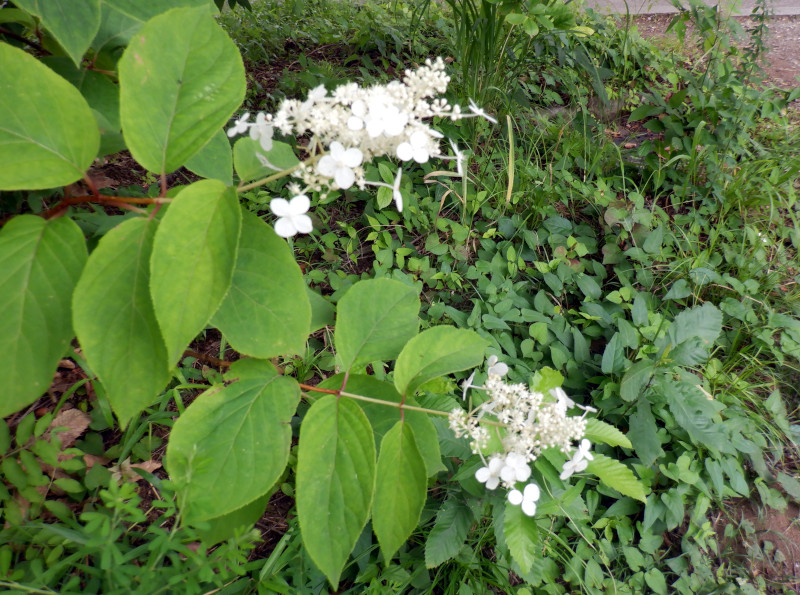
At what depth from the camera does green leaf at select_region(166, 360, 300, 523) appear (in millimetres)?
791

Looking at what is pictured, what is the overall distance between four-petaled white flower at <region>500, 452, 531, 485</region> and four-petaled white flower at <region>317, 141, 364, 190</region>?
60 centimetres

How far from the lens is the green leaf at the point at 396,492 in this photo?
33.1 inches

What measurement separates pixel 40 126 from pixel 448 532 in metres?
1.31

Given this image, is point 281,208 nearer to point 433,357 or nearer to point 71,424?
point 433,357

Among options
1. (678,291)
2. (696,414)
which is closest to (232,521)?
(696,414)

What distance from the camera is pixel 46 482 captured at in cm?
125

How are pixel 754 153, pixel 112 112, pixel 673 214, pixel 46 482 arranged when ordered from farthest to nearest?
pixel 754 153 < pixel 673 214 < pixel 46 482 < pixel 112 112

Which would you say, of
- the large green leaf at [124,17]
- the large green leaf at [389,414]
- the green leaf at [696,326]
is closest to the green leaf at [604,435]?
the large green leaf at [389,414]

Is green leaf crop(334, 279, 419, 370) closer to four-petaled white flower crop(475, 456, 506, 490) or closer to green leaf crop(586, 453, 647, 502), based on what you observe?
four-petaled white flower crop(475, 456, 506, 490)

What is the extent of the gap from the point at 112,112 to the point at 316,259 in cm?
130

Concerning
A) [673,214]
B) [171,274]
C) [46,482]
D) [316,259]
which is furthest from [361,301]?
[673,214]

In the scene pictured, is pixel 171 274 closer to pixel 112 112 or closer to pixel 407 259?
pixel 112 112

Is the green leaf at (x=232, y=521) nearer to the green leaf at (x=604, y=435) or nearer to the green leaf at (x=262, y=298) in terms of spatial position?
the green leaf at (x=262, y=298)

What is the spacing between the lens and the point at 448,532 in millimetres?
1395
